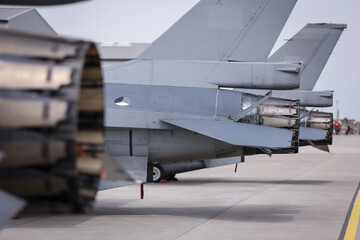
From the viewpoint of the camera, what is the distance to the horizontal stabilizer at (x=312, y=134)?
26.3m

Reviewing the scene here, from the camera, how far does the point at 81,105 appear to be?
139 inches

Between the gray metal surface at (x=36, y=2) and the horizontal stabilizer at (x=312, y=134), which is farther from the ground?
the gray metal surface at (x=36, y=2)

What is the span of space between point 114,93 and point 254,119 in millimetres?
3698

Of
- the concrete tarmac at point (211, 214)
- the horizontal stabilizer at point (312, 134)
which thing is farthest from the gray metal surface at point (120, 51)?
the concrete tarmac at point (211, 214)

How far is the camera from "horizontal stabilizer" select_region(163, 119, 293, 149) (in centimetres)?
1353

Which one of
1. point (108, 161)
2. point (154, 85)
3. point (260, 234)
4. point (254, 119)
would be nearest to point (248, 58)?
point (254, 119)

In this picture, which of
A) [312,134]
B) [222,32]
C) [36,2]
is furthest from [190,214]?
[312,134]

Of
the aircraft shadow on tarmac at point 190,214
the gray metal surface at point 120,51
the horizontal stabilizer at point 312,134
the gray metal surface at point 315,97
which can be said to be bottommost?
the aircraft shadow on tarmac at point 190,214

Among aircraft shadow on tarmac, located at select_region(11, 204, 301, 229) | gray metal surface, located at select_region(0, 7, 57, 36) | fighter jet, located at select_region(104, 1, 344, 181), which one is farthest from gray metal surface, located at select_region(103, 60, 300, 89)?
gray metal surface, located at select_region(0, 7, 57, 36)

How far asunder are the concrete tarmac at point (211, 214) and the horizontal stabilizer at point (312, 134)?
1.86 m

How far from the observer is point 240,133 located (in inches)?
553

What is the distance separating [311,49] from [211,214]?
67.2ft

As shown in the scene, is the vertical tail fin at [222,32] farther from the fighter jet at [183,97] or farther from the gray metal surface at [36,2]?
the gray metal surface at [36,2]

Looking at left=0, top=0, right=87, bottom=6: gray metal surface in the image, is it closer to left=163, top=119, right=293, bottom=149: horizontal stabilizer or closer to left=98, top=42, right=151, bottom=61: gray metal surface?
left=163, top=119, right=293, bottom=149: horizontal stabilizer
